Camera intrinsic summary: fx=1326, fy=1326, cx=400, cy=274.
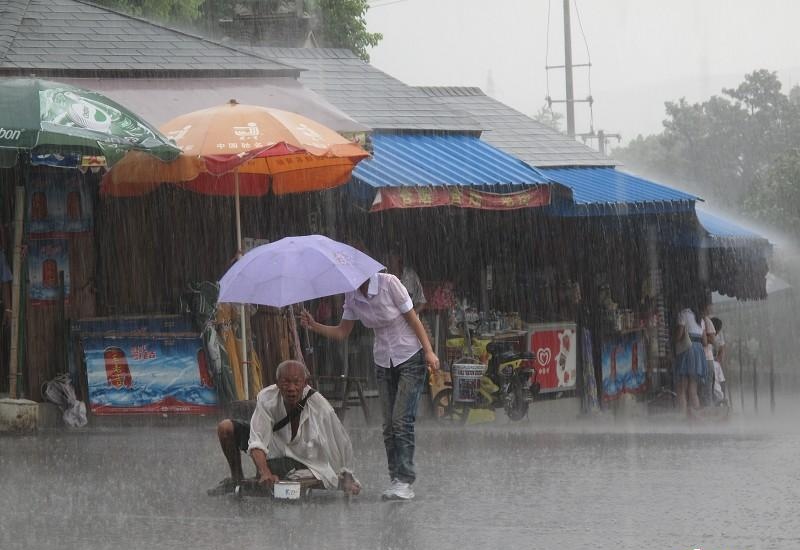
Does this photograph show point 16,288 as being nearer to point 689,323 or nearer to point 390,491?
point 390,491

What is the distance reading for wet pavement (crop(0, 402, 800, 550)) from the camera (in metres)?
7.76

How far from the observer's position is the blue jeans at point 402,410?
29.5ft

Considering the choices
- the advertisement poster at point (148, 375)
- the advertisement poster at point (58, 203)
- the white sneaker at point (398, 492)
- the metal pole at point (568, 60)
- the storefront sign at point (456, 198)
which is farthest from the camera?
the metal pole at point (568, 60)

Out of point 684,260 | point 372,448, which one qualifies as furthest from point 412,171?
point 684,260

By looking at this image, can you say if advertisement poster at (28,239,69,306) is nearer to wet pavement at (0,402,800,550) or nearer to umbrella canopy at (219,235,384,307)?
wet pavement at (0,402,800,550)

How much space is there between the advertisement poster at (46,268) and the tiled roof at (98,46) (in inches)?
68.8

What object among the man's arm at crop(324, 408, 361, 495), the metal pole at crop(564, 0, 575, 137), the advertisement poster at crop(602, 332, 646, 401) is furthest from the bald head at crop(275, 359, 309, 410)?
the metal pole at crop(564, 0, 575, 137)

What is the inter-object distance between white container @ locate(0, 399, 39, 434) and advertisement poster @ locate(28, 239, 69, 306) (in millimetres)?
1317

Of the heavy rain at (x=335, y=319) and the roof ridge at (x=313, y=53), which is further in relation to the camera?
the roof ridge at (x=313, y=53)

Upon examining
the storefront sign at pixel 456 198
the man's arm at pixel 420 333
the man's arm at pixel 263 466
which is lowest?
the man's arm at pixel 263 466

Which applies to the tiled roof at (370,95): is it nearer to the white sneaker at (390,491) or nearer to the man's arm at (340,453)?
the man's arm at (340,453)

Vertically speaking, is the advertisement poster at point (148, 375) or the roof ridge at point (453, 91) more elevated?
the roof ridge at point (453, 91)

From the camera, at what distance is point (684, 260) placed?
20453 millimetres

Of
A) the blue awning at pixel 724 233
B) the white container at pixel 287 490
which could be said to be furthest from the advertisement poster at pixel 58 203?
the blue awning at pixel 724 233
